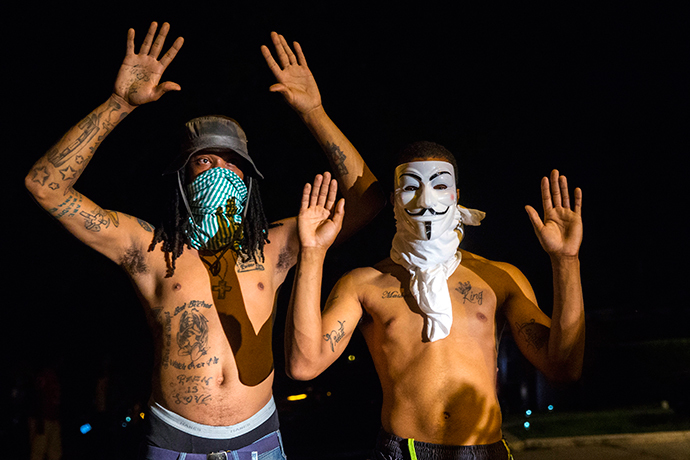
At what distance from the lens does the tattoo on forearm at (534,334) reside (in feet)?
8.18

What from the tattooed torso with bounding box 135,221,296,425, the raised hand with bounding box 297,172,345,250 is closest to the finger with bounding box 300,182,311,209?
the raised hand with bounding box 297,172,345,250

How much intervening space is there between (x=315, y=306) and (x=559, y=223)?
1.28m

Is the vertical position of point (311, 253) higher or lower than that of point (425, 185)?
lower

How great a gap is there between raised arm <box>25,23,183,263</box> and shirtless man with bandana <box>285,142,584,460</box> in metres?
1.10

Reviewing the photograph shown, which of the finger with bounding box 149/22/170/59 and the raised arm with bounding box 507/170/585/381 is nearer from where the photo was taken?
the raised arm with bounding box 507/170/585/381

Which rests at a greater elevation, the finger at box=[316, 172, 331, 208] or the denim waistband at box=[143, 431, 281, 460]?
the finger at box=[316, 172, 331, 208]

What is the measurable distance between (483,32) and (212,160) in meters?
2.89

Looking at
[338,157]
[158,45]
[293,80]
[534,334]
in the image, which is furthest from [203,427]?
[158,45]

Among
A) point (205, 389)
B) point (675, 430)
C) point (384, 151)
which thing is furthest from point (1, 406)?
point (675, 430)

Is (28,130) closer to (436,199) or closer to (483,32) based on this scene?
(436,199)

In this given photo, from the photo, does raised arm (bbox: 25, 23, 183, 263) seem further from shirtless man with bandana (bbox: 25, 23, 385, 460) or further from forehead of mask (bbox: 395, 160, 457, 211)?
forehead of mask (bbox: 395, 160, 457, 211)

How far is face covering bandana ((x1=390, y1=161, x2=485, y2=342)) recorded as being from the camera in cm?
256

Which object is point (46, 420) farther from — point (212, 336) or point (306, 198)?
point (306, 198)

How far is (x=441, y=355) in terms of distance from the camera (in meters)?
2.51
